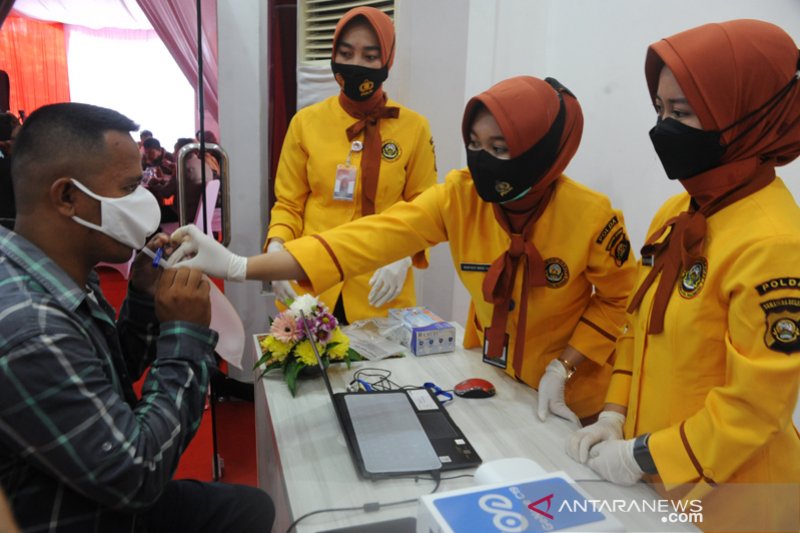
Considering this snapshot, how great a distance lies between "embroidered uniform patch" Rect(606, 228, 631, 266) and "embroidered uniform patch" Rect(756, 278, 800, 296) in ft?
1.68

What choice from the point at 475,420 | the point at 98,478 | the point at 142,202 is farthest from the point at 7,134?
the point at 475,420

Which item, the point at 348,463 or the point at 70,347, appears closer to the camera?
the point at 70,347

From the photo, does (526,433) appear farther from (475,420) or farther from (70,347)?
(70,347)

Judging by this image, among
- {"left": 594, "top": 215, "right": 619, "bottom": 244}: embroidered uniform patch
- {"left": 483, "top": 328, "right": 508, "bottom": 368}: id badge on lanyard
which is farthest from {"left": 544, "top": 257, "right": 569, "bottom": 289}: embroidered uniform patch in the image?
{"left": 483, "top": 328, "right": 508, "bottom": 368}: id badge on lanyard

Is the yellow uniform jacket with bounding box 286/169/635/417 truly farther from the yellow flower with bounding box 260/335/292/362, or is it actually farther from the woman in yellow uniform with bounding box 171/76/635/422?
the yellow flower with bounding box 260/335/292/362

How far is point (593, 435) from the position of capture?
4.03 ft

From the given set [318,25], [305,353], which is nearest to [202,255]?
[305,353]

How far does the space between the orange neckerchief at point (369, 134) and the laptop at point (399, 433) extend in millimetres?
1008

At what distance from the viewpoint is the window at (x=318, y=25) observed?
117 inches

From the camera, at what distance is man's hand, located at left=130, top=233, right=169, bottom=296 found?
144cm

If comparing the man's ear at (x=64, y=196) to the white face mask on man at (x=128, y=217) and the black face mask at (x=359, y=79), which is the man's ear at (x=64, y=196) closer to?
the white face mask on man at (x=128, y=217)

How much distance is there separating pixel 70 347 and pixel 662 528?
1.11 metres

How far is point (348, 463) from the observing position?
1.18 metres

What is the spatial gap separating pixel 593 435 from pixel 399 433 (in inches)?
17.2
